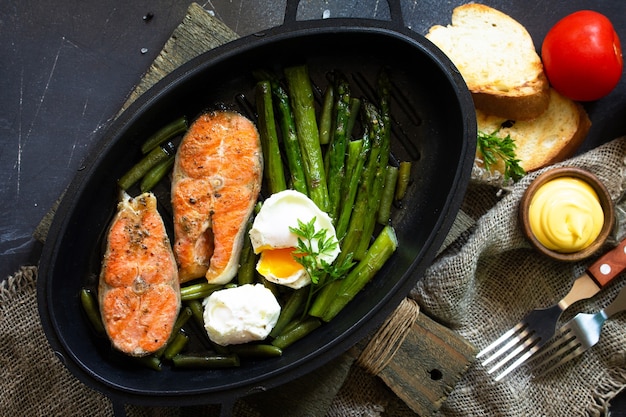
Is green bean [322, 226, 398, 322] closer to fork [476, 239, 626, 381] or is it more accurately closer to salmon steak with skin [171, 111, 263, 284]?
salmon steak with skin [171, 111, 263, 284]

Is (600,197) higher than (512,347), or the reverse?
(600,197)

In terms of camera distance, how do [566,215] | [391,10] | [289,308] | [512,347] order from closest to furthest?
[391,10] → [289,308] → [566,215] → [512,347]

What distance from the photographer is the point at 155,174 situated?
356 centimetres

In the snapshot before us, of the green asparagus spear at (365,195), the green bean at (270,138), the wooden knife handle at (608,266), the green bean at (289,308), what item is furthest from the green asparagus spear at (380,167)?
the wooden knife handle at (608,266)

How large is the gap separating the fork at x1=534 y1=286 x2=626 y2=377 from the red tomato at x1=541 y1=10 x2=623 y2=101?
43.8 inches

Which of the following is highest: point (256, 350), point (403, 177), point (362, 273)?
point (403, 177)

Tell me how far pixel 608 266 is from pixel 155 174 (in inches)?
97.2

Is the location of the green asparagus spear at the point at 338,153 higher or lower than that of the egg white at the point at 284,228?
higher

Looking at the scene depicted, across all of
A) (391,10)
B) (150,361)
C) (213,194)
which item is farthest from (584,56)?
(150,361)

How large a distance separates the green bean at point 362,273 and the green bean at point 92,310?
1114 mm

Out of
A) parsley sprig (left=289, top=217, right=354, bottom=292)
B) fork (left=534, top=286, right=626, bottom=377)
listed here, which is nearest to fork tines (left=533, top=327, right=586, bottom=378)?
fork (left=534, top=286, right=626, bottom=377)

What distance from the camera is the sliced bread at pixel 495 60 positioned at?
3807 mm

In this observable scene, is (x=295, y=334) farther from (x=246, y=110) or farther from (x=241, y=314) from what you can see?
(x=246, y=110)

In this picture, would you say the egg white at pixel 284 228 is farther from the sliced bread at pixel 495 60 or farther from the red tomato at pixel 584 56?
the red tomato at pixel 584 56
